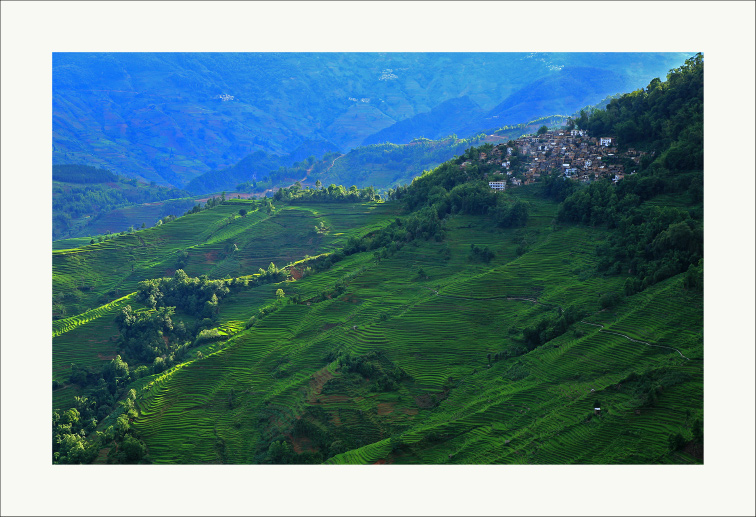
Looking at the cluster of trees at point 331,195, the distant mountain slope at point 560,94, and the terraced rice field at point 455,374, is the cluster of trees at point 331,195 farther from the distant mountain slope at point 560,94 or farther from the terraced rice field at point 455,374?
the distant mountain slope at point 560,94

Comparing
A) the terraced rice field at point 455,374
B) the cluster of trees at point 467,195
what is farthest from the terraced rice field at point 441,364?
the cluster of trees at point 467,195

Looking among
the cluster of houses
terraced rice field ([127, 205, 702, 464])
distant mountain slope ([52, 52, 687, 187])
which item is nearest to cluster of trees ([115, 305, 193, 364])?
terraced rice field ([127, 205, 702, 464])

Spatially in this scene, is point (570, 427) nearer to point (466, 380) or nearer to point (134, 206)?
point (466, 380)

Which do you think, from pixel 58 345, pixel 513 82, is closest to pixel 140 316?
pixel 58 345

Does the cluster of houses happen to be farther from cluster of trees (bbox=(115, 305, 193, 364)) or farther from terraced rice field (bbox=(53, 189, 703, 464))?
cluster of trees (bbox=(115, 305, 193, 364))

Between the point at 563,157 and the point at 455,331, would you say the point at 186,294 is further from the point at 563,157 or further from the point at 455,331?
the point at 563,157

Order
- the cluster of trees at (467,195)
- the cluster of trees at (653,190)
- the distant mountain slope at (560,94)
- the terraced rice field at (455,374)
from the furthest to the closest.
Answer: the distant mountain slope at (560,94), the cluster of trees at (467,195), the cluster of trees at (653,190), the terraced rice field at (455,374)
